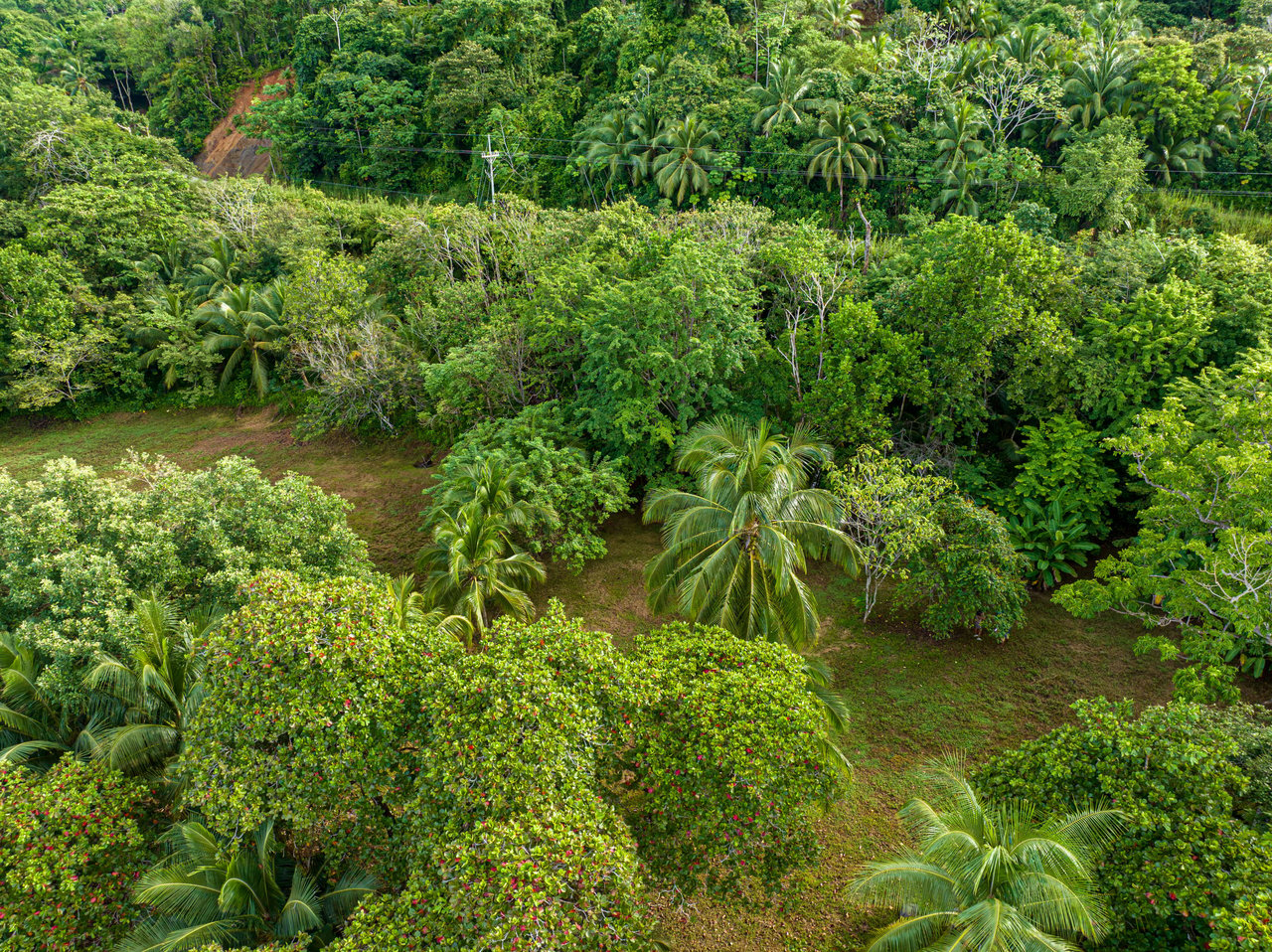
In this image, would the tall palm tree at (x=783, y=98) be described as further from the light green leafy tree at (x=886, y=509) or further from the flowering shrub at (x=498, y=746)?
the flowering shrub at (x=498, y=746)

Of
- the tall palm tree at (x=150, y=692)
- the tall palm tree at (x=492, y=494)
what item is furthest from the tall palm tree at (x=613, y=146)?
the tall palm tree at (x=150, y=692)

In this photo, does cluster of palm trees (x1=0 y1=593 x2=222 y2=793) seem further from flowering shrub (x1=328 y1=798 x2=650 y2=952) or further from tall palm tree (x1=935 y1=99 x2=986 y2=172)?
tall palm tree (x1=935 y1=99 x2=986 y2=172)

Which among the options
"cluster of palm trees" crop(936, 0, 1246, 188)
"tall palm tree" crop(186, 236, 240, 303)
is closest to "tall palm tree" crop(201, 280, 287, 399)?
"tall palm tree" crop(186, 236, 240, 303)

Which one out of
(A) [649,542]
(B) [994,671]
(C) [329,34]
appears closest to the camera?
(B) [994,671]

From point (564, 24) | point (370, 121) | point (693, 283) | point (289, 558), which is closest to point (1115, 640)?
point (693, 283)

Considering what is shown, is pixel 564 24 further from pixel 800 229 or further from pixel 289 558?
pixel 289 558
